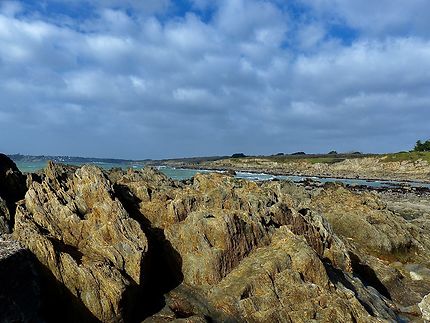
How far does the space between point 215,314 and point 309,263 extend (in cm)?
394

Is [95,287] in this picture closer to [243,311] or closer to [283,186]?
[243,311]

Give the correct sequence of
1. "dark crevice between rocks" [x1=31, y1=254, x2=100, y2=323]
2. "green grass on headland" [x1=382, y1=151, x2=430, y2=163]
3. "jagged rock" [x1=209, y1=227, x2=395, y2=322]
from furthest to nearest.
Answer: "green grass on headland" [x1=382, y1=151, x2=430, y2=163] < "jagged rock" [x1=209, y1=227, x2=395, y2=322] < "dark crevice between rocks" [x1=31, y1=254, x2=100, y2=323]

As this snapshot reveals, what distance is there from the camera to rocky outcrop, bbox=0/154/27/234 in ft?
57.6

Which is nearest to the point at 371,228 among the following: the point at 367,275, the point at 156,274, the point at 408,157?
the point at 367,275

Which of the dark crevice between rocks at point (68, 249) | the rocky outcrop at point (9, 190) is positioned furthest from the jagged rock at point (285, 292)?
the rocky outcrop at point (9, 190)

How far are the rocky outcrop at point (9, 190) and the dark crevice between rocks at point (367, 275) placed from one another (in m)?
16.2

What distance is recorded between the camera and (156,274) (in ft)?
52.9

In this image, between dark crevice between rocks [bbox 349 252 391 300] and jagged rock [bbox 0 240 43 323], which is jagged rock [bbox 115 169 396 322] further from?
jagged rock [bbox 0 240 43 323]

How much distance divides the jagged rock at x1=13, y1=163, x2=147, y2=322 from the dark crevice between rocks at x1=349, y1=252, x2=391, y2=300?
38.0 feet

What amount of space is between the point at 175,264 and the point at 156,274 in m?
0.81

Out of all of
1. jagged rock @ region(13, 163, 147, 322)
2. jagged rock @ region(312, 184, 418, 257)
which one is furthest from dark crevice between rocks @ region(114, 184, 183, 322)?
jagged rock @ region(312, 184, 418, 257)

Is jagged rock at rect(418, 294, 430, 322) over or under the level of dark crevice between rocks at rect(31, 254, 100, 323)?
under

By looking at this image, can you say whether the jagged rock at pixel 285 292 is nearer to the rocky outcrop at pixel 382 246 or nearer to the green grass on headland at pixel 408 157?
the rocky outcrop at pixel 382 246

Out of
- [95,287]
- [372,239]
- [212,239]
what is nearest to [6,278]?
Answer: [95,287]
